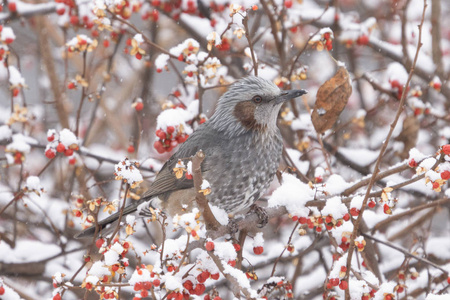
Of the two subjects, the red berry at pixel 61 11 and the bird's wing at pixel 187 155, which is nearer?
the bird's wing at pixel 187 155

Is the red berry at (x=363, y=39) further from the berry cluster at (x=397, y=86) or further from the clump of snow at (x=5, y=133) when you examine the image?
the clump of snow at (x=5, y=133)

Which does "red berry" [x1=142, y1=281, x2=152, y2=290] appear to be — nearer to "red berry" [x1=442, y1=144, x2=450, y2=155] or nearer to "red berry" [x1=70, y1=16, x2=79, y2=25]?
"red berry" [x1=442, y1=144, x2=450, y2=155]

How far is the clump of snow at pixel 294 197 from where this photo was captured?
307 centimetres

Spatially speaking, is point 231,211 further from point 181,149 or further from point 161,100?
point 161,100

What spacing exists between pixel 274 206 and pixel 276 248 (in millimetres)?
1442

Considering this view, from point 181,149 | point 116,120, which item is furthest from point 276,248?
point 116,120

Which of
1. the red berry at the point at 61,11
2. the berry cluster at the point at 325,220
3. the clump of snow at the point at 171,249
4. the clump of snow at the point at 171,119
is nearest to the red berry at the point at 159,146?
the clump of snow at the point at 171,119

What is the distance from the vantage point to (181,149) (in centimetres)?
425

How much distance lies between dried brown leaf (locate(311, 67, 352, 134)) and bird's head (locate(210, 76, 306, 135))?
0.48 m

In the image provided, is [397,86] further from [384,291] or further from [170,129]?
[384,291]

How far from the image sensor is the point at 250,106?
159 inches

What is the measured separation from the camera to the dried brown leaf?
3.28 m

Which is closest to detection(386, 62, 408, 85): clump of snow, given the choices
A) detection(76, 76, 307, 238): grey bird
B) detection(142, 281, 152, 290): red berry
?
detection(76, 76, 307, 238): grey bird

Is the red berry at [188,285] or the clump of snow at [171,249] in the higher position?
the clump of snow at [171,249]
